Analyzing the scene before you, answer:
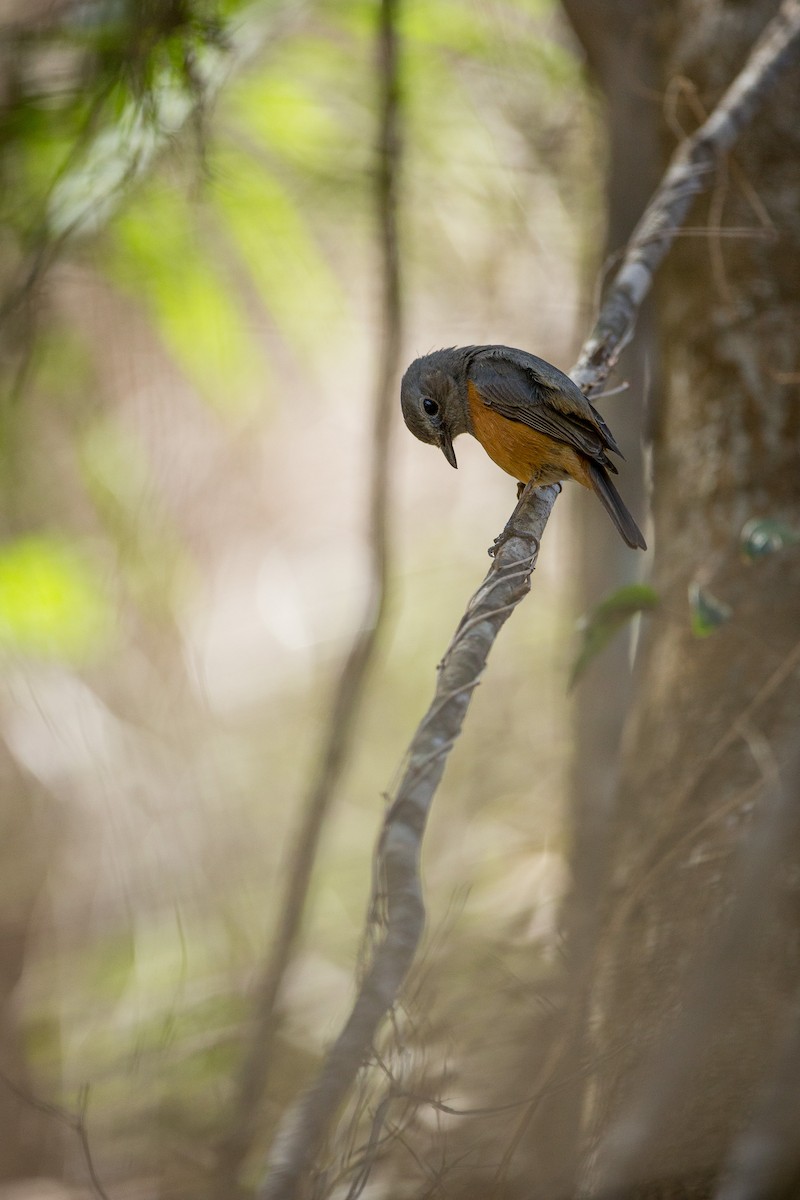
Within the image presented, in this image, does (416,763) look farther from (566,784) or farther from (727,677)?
(566,784)

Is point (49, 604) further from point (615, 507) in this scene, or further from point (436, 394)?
point (615, 507)

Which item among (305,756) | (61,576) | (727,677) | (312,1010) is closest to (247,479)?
(305,756)

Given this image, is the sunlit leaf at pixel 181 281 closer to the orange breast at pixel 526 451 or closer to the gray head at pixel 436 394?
the gray head at pixel 436 394

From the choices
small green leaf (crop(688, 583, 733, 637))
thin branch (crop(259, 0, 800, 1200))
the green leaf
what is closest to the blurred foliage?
the green leaf

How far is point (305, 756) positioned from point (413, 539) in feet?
6.65

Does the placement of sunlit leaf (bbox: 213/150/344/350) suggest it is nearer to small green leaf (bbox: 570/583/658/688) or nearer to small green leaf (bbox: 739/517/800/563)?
small green leaf (bbox: 570/583/658/688)

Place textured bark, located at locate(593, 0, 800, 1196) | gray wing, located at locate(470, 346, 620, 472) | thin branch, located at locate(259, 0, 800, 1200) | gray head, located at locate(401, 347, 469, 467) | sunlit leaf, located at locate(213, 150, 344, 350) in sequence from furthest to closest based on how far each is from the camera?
sunlit leaf, located at locate(213, 150, 344, 350) → gray head, located at locate(401, 347, 469, 467) → gray wing, located at locate(470, 346, 620, 472) → textured bark, located at locate(593, 0, 800, 1196) → thin branch, located at locate(259, 0, 800, 1200)

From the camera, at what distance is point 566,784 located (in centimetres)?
436

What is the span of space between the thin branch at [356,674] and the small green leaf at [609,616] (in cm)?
144

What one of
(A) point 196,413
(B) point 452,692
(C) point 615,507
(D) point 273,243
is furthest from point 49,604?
(B) point 452,692

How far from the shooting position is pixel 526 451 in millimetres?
2660

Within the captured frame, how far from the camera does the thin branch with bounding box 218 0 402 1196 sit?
3943 mm

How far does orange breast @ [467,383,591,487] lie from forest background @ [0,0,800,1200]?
0.58 meters

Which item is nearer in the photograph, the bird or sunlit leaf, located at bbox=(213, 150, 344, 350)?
the bird
